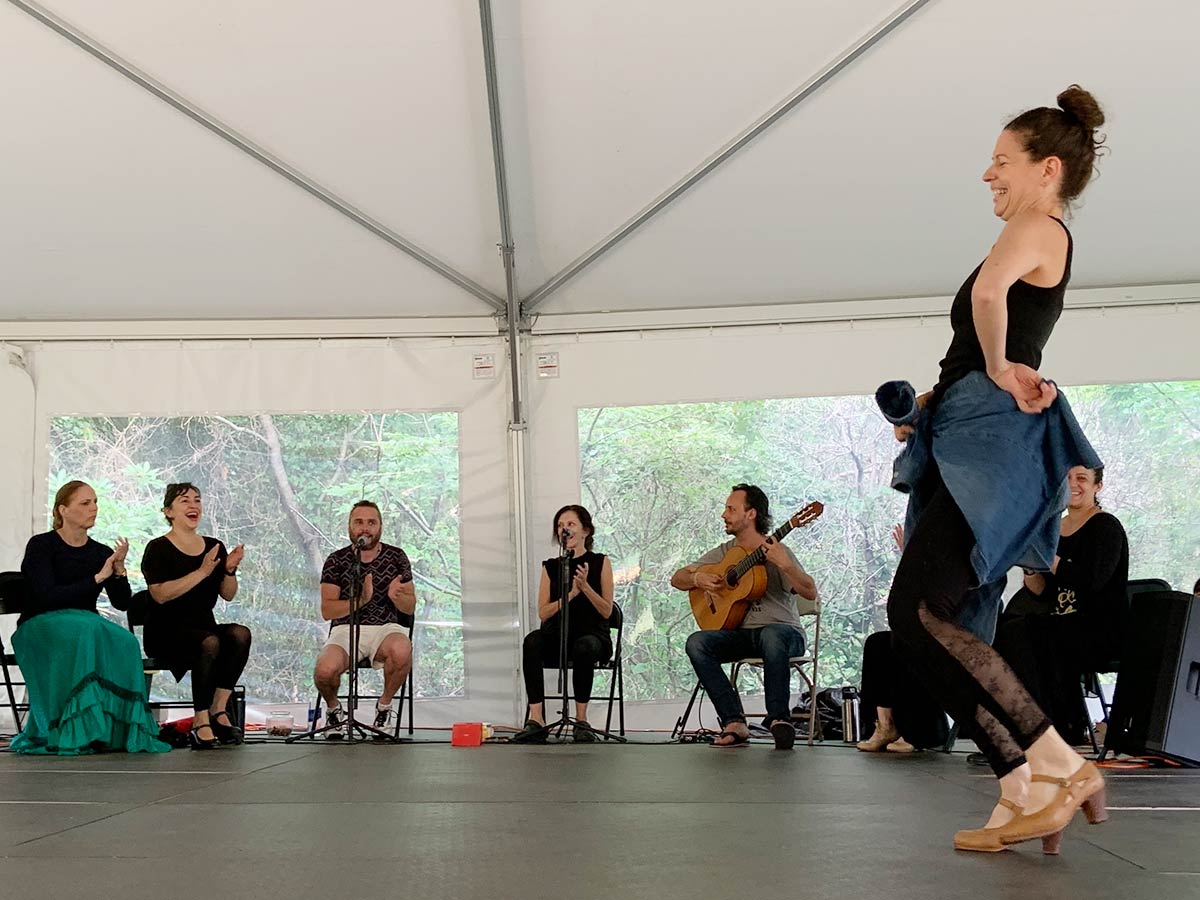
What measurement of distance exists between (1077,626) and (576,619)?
7.95 feet

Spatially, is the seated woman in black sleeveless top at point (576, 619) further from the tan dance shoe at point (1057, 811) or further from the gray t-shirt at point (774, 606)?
the tan dance shoe at point (1057, 811)

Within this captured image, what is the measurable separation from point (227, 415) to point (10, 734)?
2036 millimetres

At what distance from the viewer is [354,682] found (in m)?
5.68

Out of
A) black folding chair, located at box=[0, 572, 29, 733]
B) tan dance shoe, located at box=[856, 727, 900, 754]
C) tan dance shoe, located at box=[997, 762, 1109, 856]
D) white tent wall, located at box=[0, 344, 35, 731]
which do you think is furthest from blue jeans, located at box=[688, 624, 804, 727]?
white tent wall, located at box=[0, 344, 35, 731]

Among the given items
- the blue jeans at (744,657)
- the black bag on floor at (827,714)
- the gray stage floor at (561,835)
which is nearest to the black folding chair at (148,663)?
the gray stage floor at (561,835)

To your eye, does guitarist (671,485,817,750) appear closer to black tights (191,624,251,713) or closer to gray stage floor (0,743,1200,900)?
gray stage floor (0,743,1200,900)

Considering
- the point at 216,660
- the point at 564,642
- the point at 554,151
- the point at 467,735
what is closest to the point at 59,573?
the point at 216,660

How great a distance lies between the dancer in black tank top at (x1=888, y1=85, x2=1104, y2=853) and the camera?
1864mm

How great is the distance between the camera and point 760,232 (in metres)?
6.13

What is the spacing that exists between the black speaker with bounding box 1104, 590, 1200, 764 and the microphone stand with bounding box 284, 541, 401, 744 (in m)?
3.07

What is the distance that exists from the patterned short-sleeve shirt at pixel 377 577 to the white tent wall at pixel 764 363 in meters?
0.91

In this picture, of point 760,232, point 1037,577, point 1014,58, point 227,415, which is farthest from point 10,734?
point 1014,58

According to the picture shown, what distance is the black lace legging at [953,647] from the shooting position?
1917mm

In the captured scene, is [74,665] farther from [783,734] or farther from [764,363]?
[764,363]
